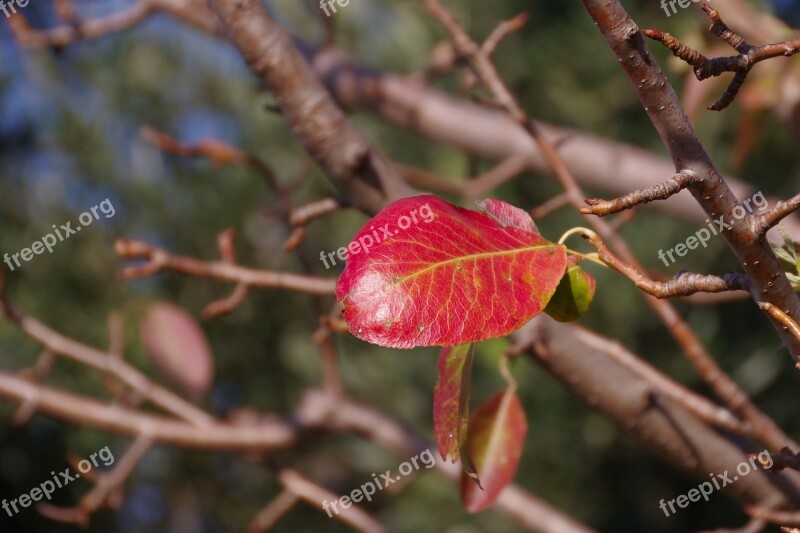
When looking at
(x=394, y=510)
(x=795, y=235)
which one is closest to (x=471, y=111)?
(x=795, y=235)

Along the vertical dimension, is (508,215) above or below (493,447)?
above

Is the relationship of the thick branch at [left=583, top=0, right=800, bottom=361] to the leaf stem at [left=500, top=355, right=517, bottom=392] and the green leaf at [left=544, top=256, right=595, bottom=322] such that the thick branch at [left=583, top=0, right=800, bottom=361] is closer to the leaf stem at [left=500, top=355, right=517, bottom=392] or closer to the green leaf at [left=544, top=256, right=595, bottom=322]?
the green leaf at [left=544, top=256, right=595, bottom=322]

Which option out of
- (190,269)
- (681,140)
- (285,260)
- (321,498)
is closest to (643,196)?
(681,140)

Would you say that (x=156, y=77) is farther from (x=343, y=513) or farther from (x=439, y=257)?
(x=439, y=257)

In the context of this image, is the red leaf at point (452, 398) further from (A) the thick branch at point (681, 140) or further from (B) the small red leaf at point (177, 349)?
(B) the small red leaf at point (177, 349)

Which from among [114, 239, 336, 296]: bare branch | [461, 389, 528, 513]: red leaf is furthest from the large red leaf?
[114, 239, 336, 296]: bare branch

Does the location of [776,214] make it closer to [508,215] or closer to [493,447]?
[508,215]
